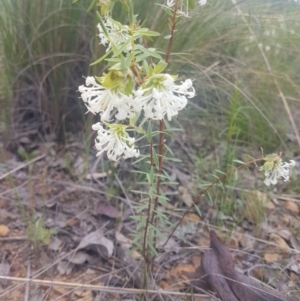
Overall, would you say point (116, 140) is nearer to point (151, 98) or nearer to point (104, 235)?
point (151, 98)

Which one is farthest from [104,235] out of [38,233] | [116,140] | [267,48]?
[267,48]

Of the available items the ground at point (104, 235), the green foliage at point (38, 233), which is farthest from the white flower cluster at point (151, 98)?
the green foliage at point (38, 233)

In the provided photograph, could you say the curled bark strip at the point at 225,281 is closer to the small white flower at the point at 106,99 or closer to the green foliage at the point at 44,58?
the small white flower at the point at 106,99

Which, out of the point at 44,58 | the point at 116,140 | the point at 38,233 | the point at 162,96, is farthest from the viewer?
the point at 44,58

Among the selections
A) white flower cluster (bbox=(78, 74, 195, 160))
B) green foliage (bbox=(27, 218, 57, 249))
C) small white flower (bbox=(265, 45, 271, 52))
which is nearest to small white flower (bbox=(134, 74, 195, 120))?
white flower cluster (bbox=(78, 74, 195, 160))

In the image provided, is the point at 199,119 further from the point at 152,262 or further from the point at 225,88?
the point at 152,262

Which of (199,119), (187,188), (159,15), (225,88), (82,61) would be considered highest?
(159,15)

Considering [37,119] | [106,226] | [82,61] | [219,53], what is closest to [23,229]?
[106,226]

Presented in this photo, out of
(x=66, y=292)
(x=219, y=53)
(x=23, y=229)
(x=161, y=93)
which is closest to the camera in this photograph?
(x=161, y=93)

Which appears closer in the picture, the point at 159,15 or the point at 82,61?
the point at 159,15
